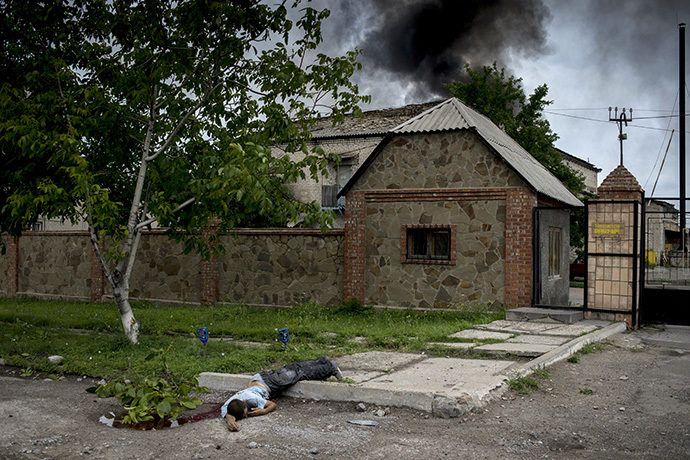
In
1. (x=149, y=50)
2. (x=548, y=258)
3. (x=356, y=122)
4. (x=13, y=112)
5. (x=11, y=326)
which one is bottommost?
(x=11, y=326)

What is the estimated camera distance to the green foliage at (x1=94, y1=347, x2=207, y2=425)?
20.2 ft

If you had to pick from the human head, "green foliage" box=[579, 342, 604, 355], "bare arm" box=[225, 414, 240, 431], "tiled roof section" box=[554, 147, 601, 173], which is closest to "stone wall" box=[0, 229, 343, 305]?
"green foliage" box=[579, 342, 604, 355]

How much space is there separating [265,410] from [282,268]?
378 inches

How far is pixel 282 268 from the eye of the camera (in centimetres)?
1589

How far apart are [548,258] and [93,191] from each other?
33.5 feet

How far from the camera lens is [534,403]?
257 inches

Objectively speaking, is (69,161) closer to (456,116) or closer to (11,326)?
(11,326)

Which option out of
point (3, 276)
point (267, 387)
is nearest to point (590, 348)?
point (267, 387)

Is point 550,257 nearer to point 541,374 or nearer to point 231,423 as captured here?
point 541,374

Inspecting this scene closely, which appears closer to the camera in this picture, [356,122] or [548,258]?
[548,258]

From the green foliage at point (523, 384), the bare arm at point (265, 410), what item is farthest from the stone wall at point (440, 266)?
the bare arm at point (265, 410)

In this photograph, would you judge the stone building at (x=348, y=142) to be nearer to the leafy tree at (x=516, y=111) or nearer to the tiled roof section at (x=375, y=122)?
the tiled roof section at (x=375, y=122)

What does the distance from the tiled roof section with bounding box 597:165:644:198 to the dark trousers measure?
797cm

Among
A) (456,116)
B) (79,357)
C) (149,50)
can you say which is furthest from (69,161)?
(456,116)
